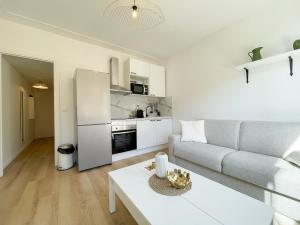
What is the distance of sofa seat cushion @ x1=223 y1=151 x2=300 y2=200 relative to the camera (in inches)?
47.5

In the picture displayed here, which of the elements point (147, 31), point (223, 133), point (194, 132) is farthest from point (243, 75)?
point (147, 31)

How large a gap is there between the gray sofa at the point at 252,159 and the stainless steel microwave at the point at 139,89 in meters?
1.53

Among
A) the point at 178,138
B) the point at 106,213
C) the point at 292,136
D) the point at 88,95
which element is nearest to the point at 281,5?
the point at 292,136

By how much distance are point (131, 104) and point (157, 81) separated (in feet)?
3.11

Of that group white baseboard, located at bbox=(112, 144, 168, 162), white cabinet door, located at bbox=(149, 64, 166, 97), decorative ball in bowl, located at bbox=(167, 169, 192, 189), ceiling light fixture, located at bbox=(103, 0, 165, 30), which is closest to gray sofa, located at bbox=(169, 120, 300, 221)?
decorative ball in bowl, located at bbox=(167, 169, 192, 189)

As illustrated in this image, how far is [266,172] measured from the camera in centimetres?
135

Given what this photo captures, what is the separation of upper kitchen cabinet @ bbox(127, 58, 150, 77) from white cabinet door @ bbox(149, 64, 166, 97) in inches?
6.5

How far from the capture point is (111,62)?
3.17 metres

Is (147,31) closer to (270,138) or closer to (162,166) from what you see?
(162,166)

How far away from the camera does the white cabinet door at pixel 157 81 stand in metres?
3.71

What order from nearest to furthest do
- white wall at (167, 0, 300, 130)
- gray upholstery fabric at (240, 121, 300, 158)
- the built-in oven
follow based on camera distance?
gray upholstery fabric at (240, 121, 300, 158) < white wall at (167, 0, 300, 130) < the built-in oven

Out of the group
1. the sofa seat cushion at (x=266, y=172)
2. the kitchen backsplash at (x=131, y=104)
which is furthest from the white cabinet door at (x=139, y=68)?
the sofa seat cushion at (x=266, y=172)

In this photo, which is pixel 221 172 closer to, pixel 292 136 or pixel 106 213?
pixel 292 136

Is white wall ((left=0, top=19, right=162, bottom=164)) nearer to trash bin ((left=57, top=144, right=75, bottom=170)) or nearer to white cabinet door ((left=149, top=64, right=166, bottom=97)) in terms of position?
trash bin ((left=57, top=144, right=75, bottom=170))
